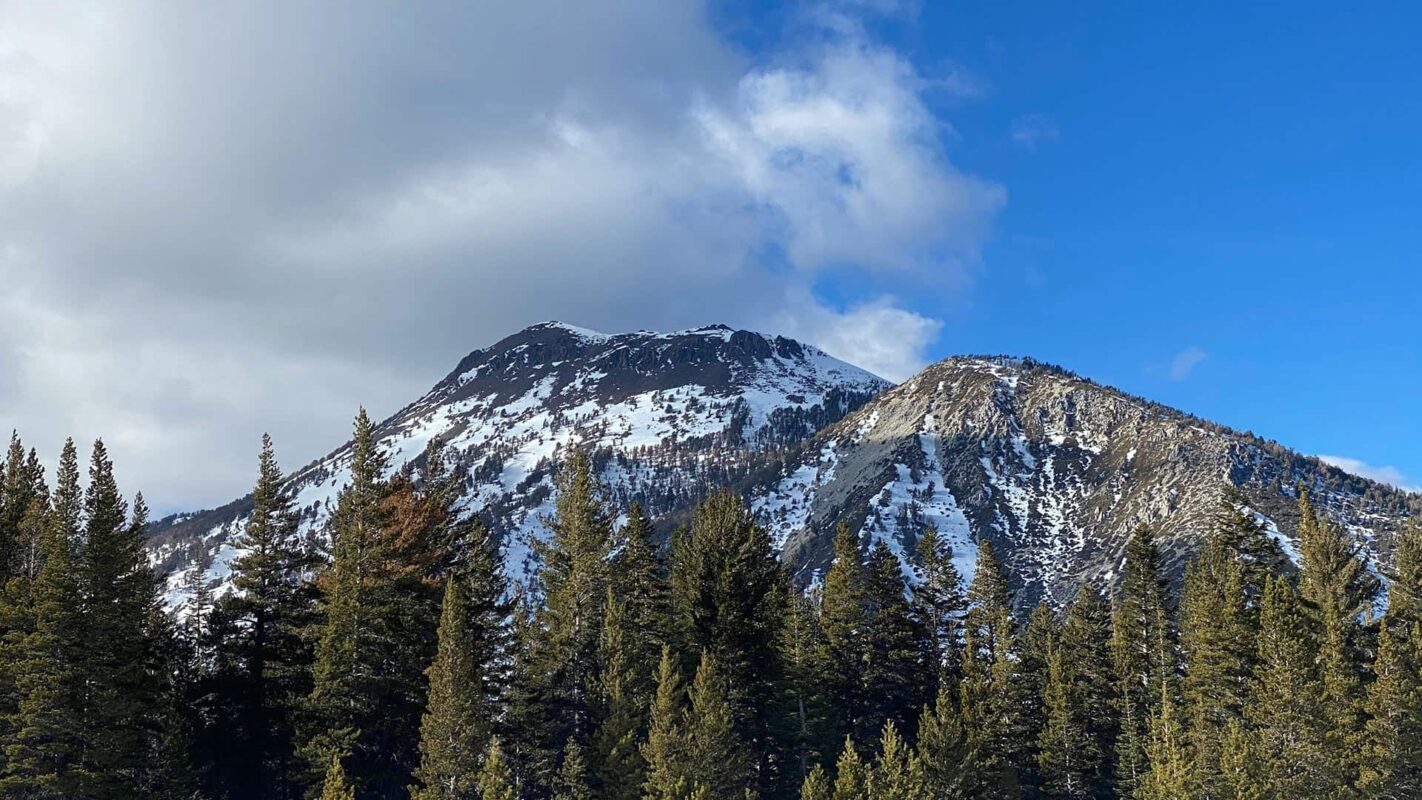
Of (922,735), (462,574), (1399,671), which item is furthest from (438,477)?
(1399,671)

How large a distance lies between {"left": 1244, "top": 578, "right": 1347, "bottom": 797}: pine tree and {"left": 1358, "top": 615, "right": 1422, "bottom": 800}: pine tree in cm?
180

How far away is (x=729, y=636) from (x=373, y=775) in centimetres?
2078

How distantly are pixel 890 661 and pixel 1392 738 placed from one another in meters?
28.2

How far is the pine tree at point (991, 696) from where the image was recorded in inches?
2382

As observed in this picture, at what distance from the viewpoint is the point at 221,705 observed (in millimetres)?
52594

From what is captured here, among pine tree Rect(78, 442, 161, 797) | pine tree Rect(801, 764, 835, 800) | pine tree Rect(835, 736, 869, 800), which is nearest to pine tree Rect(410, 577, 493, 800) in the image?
pine tree Rect(78, 442, 161, 797)

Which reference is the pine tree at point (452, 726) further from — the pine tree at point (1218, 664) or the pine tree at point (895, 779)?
the pine tree at point (1218, 664)

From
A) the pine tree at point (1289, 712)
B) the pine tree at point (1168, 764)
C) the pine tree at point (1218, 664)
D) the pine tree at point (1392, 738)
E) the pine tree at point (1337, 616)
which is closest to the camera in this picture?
the pine tree at point (1168, 764)

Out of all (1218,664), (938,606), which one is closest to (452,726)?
(938,606)

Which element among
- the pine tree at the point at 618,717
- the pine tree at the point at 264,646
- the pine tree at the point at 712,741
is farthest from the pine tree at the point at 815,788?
the pine tree at the point at 264,646

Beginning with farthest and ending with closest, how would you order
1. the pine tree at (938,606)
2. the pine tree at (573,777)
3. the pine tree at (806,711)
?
the pine tree at (938,606) < the pine tree at (806,711) < the pine tree at (573,777)

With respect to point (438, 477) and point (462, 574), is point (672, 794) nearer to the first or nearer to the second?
point (462, 574)

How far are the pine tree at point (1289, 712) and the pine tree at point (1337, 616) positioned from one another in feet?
2.51

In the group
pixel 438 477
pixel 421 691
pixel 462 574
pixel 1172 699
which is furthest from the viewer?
pixel 1172 699
